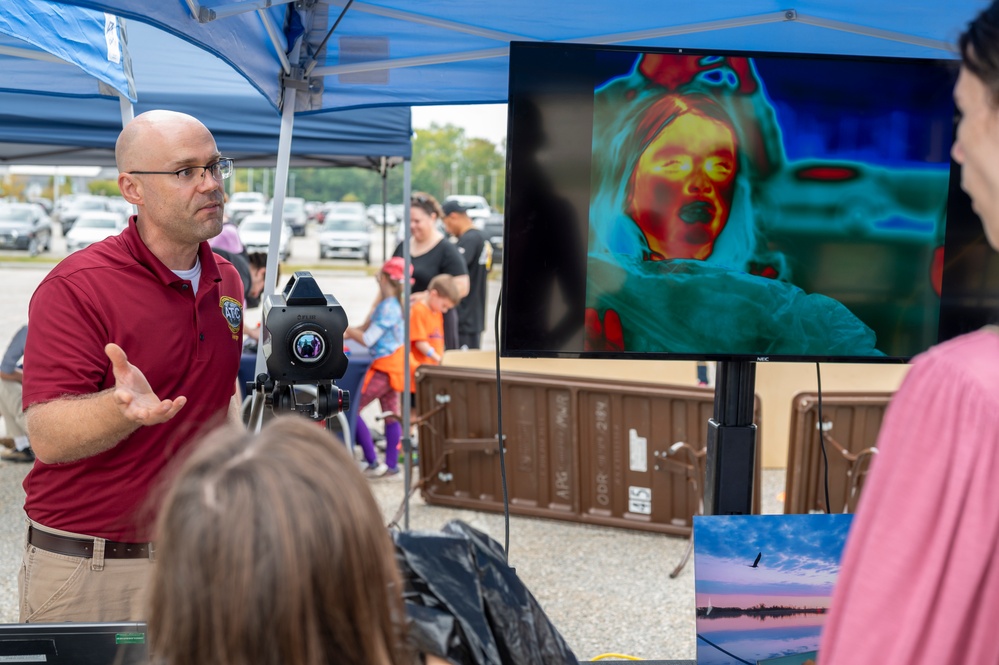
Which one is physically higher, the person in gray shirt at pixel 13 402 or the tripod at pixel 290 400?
the tripod at pixel 290 400

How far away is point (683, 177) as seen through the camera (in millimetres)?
2293

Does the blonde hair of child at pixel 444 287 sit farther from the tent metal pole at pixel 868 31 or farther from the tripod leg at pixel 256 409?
the tripod leg at pixel 256 409

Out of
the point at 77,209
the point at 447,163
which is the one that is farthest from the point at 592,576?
the point at 447,163

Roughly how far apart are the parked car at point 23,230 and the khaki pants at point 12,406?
2262 cm

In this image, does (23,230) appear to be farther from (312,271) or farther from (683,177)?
(683,177)

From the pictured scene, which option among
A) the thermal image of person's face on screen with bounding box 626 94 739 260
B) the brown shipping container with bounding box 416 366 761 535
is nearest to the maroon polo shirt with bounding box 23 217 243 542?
the thermal image of person's face on screen with bounding box 626 94 739 260

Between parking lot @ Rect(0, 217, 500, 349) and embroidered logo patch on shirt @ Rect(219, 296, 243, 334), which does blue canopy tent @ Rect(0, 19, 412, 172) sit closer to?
embroidered logo patch on shirt @ Rect(219, 296, 243, 334)

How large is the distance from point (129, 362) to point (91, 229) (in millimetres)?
27273

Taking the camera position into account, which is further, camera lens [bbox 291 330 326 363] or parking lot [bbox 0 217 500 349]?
parking lot [bbox 0 217 500 349]

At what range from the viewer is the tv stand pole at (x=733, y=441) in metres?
2.54

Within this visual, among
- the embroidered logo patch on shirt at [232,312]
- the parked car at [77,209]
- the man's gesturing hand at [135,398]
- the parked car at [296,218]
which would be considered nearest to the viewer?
the man's gesturing hand at [135,398]

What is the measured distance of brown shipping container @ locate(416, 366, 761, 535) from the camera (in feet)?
16.3

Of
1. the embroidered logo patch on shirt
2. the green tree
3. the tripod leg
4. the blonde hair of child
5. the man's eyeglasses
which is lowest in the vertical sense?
the tripod leg

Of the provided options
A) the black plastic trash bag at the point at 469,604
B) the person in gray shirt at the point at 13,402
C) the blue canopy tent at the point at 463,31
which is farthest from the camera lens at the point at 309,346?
the person in gray shirt at the point at 13,402
